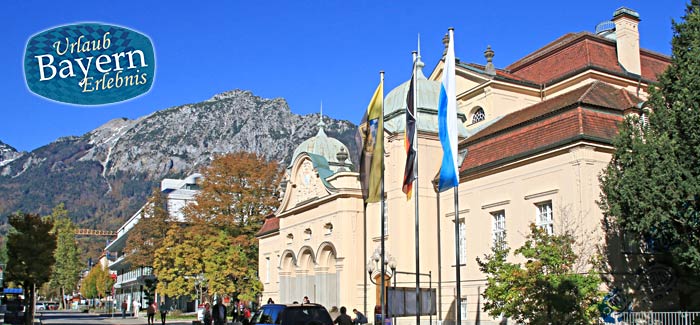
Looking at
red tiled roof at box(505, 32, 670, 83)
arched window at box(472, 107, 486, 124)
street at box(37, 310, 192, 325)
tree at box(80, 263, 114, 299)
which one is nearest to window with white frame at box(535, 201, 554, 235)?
red tiled roof at box(505, 32, 670, 83)

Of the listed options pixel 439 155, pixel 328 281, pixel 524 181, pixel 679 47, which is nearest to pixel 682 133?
pixel 679 47

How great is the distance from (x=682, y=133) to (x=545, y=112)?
342 inches

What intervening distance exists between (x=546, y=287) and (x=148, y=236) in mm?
60430

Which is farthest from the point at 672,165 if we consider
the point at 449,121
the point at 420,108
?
the point at 420,108

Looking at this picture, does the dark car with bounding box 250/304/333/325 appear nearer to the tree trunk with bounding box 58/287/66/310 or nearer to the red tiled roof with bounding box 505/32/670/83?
the red tiled roof with bounding box 505/32/670/83

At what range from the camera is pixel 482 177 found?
32812 mm

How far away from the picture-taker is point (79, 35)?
1578 cm

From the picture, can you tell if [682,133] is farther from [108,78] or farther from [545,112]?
[108,78]

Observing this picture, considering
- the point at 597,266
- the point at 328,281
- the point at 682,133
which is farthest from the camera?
the point at 328,281

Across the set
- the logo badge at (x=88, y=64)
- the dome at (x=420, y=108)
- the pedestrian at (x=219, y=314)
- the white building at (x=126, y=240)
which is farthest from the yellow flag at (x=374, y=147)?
the white building at (x=126, y=240)

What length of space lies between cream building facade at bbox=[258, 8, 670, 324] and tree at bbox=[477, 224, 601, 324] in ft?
8.53

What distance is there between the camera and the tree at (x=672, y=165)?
22.0m

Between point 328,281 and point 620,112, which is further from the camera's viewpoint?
point 328,281

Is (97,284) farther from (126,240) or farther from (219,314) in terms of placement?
(219,314)
